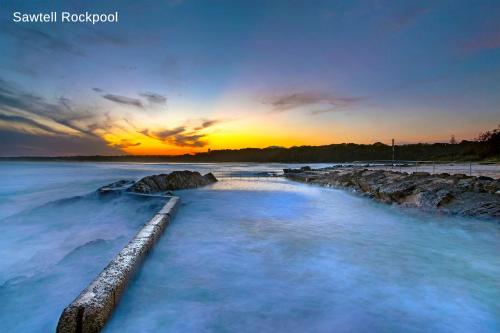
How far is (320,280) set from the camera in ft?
12.7

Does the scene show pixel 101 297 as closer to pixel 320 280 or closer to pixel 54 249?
pixel 320 280

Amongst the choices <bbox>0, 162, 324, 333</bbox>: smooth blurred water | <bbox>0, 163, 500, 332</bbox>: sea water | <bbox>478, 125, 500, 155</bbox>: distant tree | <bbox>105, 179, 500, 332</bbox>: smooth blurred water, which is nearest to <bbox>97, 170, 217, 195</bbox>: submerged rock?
<bbox>0, 162, 324, 333</bbox>: smooth blurred water

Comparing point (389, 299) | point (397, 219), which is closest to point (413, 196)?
point (397, 219)

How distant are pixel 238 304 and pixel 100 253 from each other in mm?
3172

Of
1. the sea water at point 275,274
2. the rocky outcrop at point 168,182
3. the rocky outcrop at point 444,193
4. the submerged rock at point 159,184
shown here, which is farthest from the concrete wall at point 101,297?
the rocky outcrop at point 168,182

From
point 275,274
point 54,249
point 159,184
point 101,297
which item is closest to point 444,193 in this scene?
point 275,274

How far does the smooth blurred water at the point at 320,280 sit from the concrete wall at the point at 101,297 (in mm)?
185

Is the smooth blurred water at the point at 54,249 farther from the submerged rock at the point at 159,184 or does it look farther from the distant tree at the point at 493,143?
the distant tree at the point at 493,143

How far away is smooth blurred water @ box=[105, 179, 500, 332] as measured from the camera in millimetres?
2873

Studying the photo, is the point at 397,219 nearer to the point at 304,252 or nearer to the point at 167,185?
the point at 304,252

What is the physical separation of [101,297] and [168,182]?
12676mm

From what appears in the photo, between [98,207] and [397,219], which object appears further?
[98,207]

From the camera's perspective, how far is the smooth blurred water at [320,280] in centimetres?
287

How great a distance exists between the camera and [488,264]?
4410 millimetres
